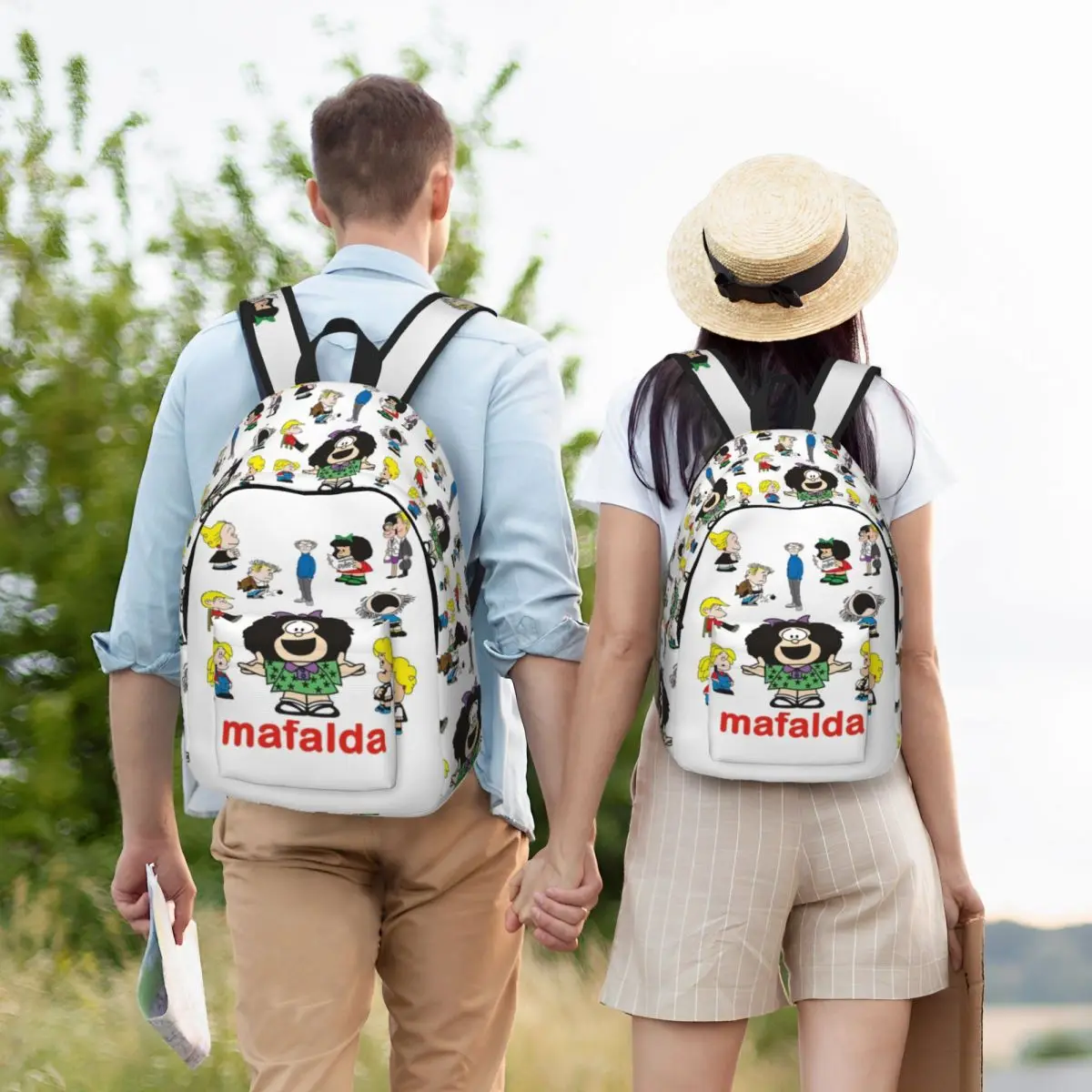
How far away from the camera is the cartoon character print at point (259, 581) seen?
168 centimetres

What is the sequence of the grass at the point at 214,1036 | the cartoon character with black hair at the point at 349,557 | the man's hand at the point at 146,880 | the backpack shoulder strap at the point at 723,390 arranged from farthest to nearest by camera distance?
the grass at the point at 214,1036 → the man's hand at the point at 146,880 → the backpack shoulder strap at the point at 723,390 → the cartoon character with black hair at the point at 349,557

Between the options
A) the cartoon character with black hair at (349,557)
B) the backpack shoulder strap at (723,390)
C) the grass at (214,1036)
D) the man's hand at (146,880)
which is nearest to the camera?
the cartoon character with black hair at (349,557)

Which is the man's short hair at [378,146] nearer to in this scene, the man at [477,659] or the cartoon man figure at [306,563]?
the man at [477,659]

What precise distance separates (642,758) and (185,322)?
4130 mm

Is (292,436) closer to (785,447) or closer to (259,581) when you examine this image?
(259,581)

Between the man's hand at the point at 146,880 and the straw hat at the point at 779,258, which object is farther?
the man's hand at the point at 146,880

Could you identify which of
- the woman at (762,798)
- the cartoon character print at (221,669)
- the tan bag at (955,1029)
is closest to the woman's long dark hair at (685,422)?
the woman at (762,798)

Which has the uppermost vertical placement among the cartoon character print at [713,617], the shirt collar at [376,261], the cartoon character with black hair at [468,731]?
the shirt collar at [376,261]

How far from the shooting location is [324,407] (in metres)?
1.73

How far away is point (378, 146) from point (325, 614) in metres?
0.66

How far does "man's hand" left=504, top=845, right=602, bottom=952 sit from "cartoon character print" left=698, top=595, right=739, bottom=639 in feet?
1.10

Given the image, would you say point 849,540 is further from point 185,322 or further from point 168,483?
point 185,322

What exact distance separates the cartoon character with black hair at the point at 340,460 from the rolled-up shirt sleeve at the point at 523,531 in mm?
234

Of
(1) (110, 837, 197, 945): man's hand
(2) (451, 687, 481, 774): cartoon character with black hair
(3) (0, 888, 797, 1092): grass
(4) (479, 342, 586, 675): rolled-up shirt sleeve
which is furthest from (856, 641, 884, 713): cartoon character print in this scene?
(3) (0, 888, 797, 1092): grass
